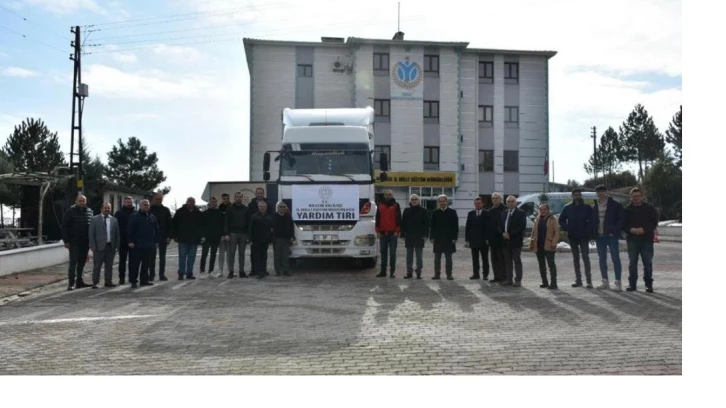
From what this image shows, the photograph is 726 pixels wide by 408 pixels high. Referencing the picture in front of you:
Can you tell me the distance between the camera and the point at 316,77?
3775 cm

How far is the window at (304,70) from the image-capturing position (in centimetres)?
3753

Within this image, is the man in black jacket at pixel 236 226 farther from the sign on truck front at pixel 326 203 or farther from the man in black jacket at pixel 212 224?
the sign on truck front at pixel 326 203

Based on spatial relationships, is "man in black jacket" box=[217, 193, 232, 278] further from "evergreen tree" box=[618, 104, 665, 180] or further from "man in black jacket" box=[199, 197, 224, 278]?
"evergreen tree" box=[618, 104, 665, 180]

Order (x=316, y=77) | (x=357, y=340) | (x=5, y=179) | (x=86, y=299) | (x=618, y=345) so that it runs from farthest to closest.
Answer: (x=316, y=77) < (x=5, y=179) < (x=86, y=299) < (x=357, y=340) < (x=618, y=345)

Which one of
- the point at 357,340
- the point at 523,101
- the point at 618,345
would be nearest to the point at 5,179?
the point at 357,340

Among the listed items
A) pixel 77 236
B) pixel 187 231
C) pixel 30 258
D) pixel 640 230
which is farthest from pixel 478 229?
pixel 30 258

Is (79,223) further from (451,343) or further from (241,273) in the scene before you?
(451,343)

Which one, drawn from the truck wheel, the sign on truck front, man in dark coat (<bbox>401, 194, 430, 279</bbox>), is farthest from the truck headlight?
the truck wheel

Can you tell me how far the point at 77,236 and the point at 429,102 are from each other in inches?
1142

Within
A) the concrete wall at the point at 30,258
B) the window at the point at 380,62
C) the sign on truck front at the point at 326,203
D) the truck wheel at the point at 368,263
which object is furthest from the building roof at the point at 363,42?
the sign on truck front at the point at 326,203

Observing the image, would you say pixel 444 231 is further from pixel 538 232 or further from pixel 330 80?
pixel 330 80

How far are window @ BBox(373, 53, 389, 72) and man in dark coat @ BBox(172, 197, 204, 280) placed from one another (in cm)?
2575

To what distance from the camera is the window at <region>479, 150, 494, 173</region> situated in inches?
1583

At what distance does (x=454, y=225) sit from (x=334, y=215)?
2.58 metres
